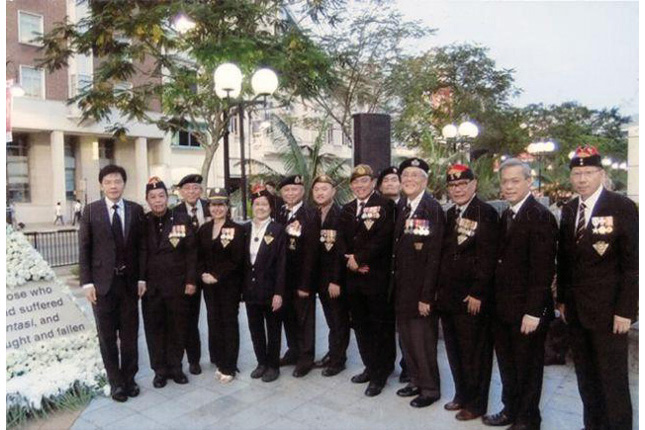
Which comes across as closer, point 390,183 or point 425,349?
point 425,349

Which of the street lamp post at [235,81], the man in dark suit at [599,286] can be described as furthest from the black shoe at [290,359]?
the street lamp post at [235,81]

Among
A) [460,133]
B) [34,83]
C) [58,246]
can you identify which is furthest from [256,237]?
[34,83]

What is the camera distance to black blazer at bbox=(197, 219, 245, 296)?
3775mm

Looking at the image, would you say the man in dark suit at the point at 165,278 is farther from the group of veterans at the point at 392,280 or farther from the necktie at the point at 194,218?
the necktie at the point at 194,218

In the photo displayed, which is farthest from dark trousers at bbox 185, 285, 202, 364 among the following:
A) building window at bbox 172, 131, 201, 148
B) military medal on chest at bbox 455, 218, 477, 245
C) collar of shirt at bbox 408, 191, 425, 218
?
building window at bbox 172, 131, 201, 148

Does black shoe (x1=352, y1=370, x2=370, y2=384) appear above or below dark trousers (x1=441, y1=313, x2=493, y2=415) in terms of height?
below

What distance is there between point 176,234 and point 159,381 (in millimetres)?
1059

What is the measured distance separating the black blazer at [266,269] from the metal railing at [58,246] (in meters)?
7.18

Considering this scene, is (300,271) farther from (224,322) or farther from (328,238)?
(224,322)

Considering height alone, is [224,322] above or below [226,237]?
below

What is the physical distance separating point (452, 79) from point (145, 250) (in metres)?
10.5

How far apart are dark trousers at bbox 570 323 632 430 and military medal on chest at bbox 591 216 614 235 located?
1.64 ft

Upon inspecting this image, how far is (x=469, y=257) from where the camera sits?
3029mm

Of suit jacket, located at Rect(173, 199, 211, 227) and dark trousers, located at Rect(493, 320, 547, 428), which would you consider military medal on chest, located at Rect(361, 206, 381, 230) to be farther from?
suit jacket, located at Rect(173, 199, 211, 227)
